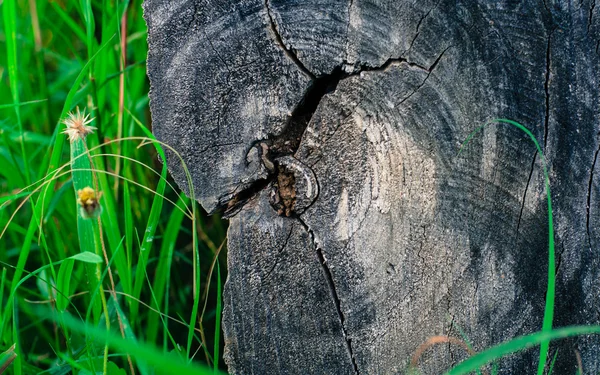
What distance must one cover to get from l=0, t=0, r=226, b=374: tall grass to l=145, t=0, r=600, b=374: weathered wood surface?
154 millimetres

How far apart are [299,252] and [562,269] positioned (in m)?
0.58

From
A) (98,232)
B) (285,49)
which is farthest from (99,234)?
(285,49)

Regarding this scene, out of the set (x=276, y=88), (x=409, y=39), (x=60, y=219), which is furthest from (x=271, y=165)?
(x=60, y=219)

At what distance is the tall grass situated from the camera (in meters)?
1.31

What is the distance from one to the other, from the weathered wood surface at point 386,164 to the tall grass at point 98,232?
154 mm

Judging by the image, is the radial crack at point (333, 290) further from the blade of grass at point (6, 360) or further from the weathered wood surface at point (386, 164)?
the blade of grass at point (6, 360)

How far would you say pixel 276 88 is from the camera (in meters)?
1.19

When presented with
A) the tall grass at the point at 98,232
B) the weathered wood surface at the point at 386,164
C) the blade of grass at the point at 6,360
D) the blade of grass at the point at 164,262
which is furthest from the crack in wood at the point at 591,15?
the blade of grass at the point at 6,360

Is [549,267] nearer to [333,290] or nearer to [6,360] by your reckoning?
[333,290]

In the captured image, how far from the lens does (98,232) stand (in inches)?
55.3

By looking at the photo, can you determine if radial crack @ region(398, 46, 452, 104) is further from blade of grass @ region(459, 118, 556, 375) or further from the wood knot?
the wood knot

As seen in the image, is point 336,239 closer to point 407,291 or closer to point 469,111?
point 407,291

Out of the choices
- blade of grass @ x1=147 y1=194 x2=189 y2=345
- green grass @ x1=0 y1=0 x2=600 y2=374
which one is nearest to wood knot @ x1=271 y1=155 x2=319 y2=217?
green grass @ x1=0 y1=0 x2=600 y2=374

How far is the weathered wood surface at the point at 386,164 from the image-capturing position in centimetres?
113
